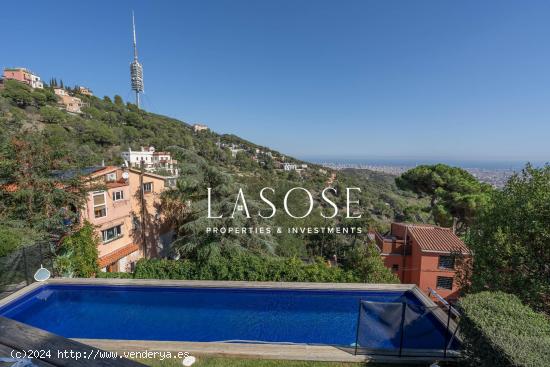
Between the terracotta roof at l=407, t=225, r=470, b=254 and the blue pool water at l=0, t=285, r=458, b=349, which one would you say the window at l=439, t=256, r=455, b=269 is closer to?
the terracotta roof at l=407, t=225, r=470, b=254

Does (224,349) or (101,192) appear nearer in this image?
(224,349)

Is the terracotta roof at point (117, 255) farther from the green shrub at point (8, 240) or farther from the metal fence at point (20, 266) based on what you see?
the green shrub at point (8, 240)

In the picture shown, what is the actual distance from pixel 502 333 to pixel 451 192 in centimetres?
2235

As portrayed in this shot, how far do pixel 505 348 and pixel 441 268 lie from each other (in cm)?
1284

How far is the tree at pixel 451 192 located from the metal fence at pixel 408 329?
16471mm

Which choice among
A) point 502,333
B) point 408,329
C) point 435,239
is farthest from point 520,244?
point 435,239

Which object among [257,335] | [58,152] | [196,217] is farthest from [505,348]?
[58,152]

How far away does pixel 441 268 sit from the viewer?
46.2ft

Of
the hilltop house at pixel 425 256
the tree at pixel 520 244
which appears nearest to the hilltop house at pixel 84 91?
the hilltop house at pixel 425 256

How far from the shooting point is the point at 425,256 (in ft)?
46.3

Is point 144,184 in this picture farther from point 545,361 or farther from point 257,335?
point 545,361

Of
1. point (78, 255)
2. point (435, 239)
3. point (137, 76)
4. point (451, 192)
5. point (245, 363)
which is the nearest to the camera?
point (245, 363)

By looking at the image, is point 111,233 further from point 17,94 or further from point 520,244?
point 17,94

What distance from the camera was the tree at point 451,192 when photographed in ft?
64.4
